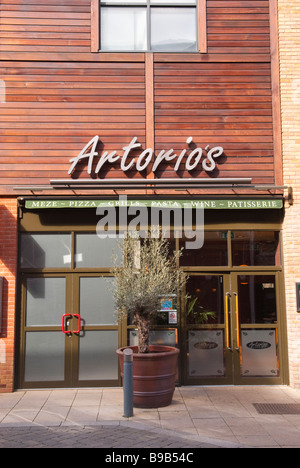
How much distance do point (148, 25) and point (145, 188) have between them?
3412 millimetres

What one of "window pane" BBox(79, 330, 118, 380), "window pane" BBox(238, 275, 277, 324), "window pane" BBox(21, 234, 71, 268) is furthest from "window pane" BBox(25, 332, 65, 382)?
"window pane" BBox(238, 275, 277, 324)

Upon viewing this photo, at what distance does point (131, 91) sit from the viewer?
889 cm

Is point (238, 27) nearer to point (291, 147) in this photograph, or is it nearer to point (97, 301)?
point (291, 147)

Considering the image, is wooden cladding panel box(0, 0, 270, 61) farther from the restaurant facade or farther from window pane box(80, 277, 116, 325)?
window pane box(80, 277, 116, 325)

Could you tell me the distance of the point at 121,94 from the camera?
888cm

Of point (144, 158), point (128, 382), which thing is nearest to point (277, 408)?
point (128, 382)

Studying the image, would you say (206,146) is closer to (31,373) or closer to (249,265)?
(249,265)

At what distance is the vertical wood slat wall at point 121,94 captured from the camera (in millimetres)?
8742

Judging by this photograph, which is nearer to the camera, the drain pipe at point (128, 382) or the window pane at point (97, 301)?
the drain pipe at point (128, 382)

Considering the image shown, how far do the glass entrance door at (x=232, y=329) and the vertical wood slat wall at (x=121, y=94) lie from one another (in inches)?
82.2

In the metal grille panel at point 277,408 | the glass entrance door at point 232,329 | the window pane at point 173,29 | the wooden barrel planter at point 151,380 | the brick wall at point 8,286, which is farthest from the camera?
the window pane at point 173,29

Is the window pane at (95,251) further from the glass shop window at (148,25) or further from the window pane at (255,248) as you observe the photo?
the glass shop window at (148,25)

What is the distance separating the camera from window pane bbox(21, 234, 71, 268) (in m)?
8.68
